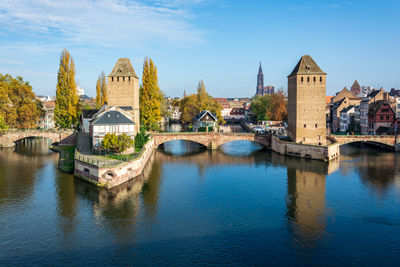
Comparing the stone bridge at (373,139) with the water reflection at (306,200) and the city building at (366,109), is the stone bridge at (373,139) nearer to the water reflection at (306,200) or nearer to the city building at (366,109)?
the water reflection at (306,200)

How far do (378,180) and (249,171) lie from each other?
1651 cm

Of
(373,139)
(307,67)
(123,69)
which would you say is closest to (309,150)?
(307,67)

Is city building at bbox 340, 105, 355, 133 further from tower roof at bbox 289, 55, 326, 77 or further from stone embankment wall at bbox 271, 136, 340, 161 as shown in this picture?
stone embankment wall at bbox 271, 136, 340, 161

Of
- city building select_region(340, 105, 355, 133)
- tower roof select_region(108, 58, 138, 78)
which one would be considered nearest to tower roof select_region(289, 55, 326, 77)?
tower roof select_region(108, 58, 138, 78)

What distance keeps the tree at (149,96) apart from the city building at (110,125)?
2176cm

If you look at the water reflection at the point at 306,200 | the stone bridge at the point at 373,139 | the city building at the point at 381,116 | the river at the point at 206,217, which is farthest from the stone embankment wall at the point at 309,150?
the city building at the point at 381,116

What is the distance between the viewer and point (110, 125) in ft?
158

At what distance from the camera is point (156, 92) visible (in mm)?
72062

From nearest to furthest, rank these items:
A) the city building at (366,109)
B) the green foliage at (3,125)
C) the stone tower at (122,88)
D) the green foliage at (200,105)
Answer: the stone tower at (122,88) < the green foliage at (3,125) < the city building at (366,109) < the green foliage at (200,105)

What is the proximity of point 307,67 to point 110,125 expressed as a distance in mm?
36055

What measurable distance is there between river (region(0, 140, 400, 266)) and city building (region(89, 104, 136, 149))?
647 centimetres

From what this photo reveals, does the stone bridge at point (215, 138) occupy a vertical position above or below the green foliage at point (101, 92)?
below

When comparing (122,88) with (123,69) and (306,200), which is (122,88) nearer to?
(123,69)

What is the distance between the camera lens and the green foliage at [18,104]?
70125 mm
